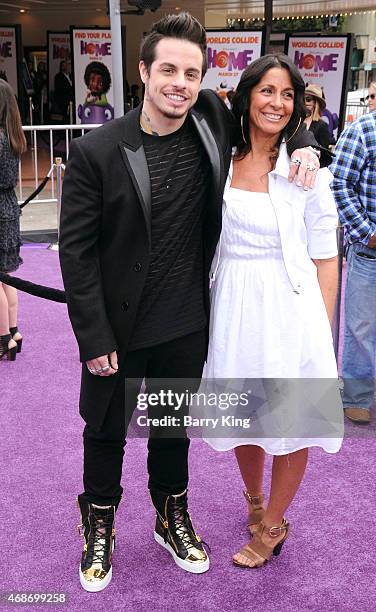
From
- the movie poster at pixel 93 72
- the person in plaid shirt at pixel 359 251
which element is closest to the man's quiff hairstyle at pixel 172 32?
the person in plaid shirt at pixel 359 251

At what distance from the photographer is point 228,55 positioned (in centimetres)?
977

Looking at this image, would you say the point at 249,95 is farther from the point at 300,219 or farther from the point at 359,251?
the point at 359,251

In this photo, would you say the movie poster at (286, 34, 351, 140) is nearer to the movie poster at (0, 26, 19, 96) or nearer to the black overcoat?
the movie poster at (0, 26, 19, 96)

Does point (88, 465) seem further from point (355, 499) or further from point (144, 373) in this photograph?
point (355, 499)

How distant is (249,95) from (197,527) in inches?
69.0

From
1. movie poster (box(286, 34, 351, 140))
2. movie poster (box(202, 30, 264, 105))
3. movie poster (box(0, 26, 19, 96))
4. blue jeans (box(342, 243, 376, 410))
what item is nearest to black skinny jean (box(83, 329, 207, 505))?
blue jeans (box(342, 243, 376, 410))

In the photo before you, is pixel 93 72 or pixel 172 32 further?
pixel 93 72

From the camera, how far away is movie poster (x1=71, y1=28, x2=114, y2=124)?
11359 mm

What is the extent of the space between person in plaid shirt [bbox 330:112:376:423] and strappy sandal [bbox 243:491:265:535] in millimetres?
1294

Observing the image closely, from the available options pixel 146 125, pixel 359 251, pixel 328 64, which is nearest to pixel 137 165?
pixel 146 125

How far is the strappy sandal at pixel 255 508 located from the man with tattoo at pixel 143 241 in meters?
0.58

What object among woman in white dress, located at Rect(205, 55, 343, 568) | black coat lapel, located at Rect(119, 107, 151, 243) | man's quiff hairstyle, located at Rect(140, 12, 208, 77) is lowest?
woman in white dress, located at Rect(205, 55, 343, 568)

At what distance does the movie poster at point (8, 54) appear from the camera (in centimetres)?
1386

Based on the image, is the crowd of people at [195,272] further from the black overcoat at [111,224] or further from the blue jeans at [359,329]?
the blue jeans at [359,329]
